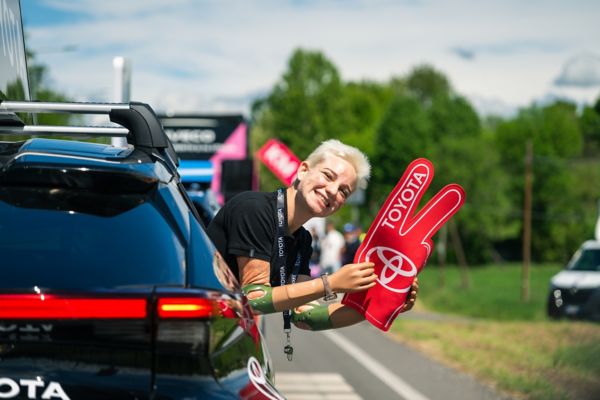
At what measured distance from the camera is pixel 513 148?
437ft

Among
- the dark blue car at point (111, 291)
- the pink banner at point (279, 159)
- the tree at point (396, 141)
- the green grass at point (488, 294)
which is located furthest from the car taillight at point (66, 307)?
the tree at point (396, 141)

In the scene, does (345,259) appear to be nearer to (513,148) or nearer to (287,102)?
(287,102)

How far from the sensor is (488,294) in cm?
5888

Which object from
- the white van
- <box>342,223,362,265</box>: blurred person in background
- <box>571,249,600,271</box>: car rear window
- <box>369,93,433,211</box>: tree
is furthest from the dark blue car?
<box>369,93,433,211</box>: tree

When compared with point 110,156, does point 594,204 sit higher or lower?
lower

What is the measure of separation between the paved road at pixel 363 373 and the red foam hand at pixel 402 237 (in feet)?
19.1

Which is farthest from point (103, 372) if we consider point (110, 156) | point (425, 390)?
point (425, 390)

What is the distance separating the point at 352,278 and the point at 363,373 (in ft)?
27.1

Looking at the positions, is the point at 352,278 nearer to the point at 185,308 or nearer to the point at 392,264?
the point at 392,264

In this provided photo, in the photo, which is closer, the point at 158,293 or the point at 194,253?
the point at 158,293

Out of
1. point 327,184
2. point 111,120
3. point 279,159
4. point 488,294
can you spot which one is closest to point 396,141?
point 488,294

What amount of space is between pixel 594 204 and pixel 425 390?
121026mm

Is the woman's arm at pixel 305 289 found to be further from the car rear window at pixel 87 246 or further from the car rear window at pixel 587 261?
the car rear window at pixel 587 261

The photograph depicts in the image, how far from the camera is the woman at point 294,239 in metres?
4.49
